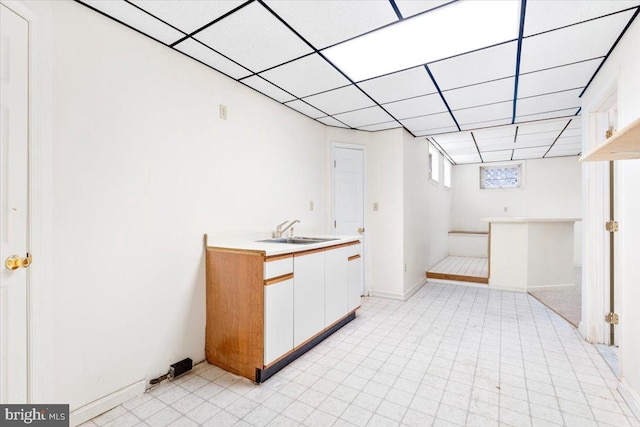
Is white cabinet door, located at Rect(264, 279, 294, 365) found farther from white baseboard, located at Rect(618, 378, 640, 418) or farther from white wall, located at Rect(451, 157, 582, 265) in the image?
white wall, located at Rect(451, 157, 582, 265)

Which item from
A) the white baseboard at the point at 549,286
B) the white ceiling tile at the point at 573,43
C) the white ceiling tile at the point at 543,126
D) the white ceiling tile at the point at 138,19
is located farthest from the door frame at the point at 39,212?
the white baseboard at the point at 549,286

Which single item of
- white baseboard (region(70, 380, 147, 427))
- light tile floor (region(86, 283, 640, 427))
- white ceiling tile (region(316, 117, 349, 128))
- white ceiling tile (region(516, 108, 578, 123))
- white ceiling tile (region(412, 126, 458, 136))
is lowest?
light tile floor (region(86, 283, 640, 427))

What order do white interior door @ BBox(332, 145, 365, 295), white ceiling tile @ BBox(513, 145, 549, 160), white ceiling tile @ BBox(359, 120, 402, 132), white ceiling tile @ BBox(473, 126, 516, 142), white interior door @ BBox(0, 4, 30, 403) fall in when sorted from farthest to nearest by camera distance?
1. white ceiling tile @ BBox(513, 145, 549, 160)
2. white ceiling tile @ BBox(473, 126, 516, 142)
3. white interior door @ BBox(332, 145, 365, 295)
4. white ceiling tile @ BBox(359, 120, 402, 132)
5. white interior door @ BBox(0, 4, 30, 403)

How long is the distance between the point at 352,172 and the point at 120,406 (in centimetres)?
353

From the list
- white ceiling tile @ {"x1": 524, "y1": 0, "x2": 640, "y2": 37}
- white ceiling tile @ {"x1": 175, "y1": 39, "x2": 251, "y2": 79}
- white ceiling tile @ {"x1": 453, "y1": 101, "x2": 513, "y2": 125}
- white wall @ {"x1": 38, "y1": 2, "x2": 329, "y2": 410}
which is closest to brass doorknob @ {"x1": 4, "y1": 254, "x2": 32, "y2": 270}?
white wall @ {"x1": 38, "y1": 2, "x2": 329, "y2": 410}

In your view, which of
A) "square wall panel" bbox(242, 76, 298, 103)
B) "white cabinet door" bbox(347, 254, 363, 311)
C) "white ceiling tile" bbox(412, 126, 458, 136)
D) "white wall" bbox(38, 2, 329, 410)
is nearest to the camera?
"white wall" bbox(38, 2, 329, 410)

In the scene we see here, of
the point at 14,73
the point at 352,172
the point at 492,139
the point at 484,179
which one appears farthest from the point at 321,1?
the point at 484,179

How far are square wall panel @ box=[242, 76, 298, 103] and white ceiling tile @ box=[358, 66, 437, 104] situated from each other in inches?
31.8

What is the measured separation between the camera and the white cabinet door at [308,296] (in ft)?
7.82

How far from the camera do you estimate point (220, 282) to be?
2.32 m

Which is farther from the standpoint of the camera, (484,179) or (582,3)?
(484,179)

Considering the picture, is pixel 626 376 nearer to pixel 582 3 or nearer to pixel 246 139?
pixel 582 3

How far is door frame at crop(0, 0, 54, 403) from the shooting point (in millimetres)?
1468

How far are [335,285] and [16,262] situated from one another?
2.31 meters
